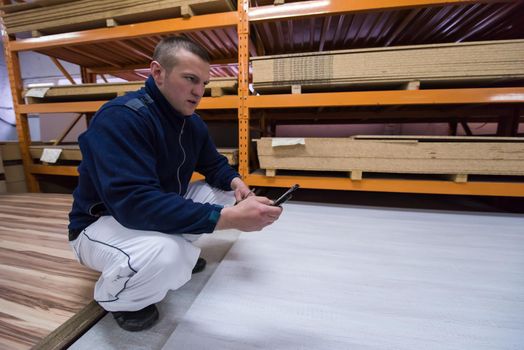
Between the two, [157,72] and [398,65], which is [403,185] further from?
[157,72]

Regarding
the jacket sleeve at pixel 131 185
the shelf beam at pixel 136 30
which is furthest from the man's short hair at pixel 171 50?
the shelf beam at pixel 136 30

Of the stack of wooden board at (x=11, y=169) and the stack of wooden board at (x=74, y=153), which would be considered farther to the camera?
the stack of wooden board at (x=11, y=169)

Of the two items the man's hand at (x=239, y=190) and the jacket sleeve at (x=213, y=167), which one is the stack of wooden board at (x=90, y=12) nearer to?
the jacket sleeve at (x=213, y=167)

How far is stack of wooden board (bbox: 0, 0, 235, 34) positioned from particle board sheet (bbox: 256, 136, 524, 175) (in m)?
1.26

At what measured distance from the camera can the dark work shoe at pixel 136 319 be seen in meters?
0.77

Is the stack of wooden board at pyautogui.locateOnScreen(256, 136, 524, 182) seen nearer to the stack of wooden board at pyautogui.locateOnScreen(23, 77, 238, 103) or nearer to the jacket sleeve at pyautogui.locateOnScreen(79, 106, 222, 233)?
the stack of wooden board at pyautogui.locateOnScreen(23, 77, 238, 103)

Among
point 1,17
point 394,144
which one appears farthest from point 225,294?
point 1,17

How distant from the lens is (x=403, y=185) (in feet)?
6.01

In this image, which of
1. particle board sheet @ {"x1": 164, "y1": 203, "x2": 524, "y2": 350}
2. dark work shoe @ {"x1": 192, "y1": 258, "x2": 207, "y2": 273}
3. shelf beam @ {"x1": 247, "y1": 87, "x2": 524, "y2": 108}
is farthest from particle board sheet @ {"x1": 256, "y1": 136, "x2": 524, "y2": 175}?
dark work shoe @ {"x1": 192, "y1": 258, "x2": 207, "y2": 273}

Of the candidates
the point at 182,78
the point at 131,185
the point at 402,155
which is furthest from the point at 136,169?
the point at 402,155

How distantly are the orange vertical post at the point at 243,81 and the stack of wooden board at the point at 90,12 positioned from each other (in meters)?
0.21

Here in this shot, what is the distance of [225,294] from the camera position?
37.0 inches

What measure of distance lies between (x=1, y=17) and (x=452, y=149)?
14.4 ft

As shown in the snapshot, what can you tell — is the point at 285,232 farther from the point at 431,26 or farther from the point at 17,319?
the point at 431,26
